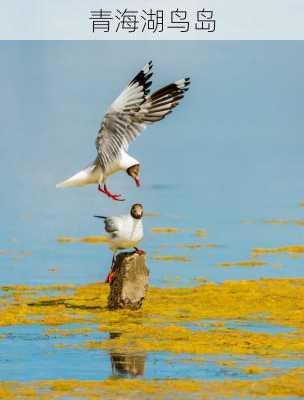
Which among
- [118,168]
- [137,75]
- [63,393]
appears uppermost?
[137,75]

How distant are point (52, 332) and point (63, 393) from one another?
489 cm

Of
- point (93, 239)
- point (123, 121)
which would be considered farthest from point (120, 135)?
point (93, 239)

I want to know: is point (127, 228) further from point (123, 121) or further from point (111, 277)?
point (123, 121)

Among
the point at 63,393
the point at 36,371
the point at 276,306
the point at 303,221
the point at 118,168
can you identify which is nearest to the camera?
the point at 63,393

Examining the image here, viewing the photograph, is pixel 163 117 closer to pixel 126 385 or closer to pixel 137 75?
pixel 137 75

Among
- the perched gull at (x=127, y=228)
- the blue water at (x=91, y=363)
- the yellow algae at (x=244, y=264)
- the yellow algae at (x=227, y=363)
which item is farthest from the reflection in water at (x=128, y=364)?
the yellow algae at (x=244, y=264)

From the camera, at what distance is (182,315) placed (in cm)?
1997

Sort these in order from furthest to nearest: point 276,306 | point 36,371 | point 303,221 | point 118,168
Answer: point 303,221 < point 276,306 < point 118,168 < point 36,371

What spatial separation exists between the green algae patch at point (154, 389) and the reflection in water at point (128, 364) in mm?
478

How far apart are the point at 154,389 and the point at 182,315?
6675mm

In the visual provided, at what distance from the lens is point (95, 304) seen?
2162 centimetres

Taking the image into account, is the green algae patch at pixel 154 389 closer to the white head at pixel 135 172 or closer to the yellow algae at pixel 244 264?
the white head at pixel 135 172

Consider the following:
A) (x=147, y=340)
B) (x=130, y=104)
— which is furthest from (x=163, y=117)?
(x=147, y=340)

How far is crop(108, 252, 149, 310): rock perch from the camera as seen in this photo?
1981cm
